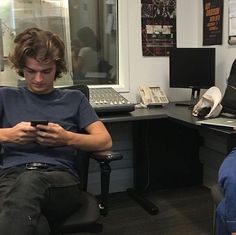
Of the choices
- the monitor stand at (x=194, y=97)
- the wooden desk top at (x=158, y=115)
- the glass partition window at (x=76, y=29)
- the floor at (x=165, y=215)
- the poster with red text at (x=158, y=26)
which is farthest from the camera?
the poster with red text at (x=158, y=26)

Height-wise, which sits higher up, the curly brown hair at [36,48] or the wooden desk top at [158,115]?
the curly brown hair at [36,48]

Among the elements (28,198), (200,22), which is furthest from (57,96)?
(200,22)

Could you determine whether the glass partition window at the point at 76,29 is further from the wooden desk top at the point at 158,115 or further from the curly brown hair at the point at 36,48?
the curly brown hair at the point at 36,48

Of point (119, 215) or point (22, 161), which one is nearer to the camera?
point (22, 161)

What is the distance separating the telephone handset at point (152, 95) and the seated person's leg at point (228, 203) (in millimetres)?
1397

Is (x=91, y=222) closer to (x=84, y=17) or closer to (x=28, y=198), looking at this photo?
(x=28, y=198)

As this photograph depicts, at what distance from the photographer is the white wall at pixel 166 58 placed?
2.82 metres

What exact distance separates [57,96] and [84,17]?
51.4 inches

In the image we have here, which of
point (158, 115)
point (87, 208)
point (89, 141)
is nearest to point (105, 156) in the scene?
point (89, 141)

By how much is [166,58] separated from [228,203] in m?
1.91

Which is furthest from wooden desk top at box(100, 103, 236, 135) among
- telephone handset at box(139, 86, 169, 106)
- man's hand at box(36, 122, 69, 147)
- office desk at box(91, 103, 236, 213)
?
man's hand at box(36, 122, 69, 147)

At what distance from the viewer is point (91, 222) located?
1.38m

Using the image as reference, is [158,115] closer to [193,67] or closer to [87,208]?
[193,67]

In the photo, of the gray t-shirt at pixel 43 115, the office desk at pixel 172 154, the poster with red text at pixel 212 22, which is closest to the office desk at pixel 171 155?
the office desk at pixel 172 154
